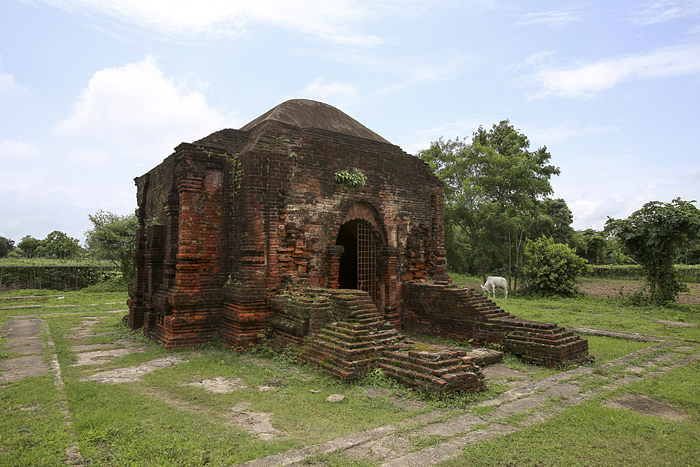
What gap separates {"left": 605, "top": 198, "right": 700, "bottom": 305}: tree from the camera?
1385 centimetres

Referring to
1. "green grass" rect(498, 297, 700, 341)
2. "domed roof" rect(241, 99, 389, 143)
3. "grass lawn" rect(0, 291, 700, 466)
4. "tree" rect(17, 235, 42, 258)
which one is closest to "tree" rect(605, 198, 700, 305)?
"green grass" rect(498, 297, 700, 341)

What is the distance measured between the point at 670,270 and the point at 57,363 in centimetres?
1786

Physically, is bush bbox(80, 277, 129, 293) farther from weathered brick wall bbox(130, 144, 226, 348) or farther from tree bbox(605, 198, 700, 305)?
tree bbox(605, 198, 700, 305)

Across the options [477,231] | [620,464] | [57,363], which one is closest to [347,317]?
[620,464]

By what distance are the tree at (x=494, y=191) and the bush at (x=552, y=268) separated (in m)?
2.98

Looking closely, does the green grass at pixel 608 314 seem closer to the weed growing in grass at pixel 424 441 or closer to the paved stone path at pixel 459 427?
the paved stone path at pixel 459 427

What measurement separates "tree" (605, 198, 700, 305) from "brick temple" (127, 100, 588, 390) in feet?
29.6

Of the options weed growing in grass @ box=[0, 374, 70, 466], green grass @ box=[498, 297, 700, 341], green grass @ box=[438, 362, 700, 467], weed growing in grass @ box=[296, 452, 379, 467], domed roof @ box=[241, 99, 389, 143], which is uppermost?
domed roof @ box=[241, 99, 389, 143]

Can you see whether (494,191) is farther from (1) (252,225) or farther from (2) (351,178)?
(1) (252,225)

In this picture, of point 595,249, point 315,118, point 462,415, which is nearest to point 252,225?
point 315,118

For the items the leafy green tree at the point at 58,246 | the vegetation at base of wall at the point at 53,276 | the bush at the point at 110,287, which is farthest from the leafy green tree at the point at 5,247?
the bush at the point at 110,287

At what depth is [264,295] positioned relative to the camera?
823 cm

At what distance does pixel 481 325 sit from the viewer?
8531mm

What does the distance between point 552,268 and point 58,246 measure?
45.7 m
